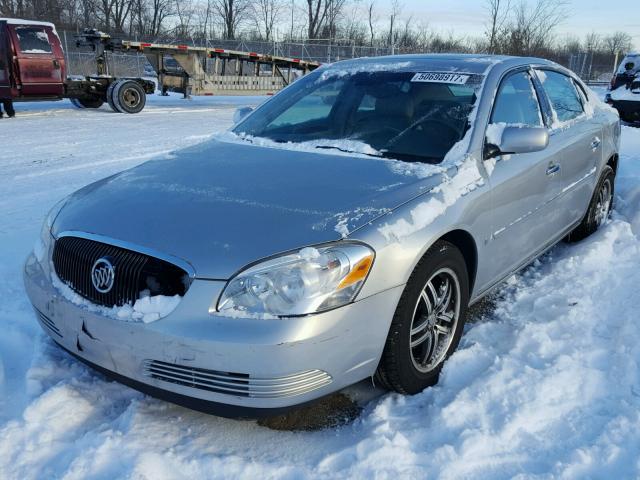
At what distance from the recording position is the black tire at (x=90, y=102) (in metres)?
15.0

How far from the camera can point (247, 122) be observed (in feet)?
13.0

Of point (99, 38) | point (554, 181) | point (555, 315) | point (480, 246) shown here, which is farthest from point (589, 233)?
point (99, 38)

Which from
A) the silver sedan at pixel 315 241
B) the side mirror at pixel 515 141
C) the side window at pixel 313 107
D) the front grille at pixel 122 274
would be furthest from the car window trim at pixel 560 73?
the front grille at pixel 122 274

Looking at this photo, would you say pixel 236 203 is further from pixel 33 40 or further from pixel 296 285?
pixel 33 40

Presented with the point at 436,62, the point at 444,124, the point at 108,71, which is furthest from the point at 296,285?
the point at 108,71

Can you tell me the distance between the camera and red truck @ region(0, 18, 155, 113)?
12148mm

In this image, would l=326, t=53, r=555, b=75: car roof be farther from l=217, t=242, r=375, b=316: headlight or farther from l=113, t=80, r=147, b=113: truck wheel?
l=113, t=80, r=147, b=113: truck wheel

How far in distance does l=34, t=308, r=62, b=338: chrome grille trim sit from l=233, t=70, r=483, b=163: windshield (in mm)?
1665

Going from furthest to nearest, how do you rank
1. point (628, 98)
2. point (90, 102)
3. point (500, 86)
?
point (90, 102), point (628, 98), point (500, 86)

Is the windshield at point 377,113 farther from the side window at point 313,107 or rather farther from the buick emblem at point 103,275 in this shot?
the buick emblem at point 103,275

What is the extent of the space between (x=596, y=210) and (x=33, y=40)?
12.1 meters

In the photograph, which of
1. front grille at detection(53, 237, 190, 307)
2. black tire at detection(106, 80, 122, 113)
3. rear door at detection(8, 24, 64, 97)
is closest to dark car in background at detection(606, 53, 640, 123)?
black tire at detection(106, 80, 122, 113)

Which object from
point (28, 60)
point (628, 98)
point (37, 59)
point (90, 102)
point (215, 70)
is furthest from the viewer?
point (215, 70)

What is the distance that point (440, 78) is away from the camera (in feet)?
11.4
